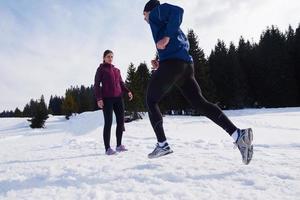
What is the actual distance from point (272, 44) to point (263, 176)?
5530cm

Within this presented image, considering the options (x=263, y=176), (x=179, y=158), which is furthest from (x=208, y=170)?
(x=179, y=158)

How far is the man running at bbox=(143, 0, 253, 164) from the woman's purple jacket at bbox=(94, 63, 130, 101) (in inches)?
117

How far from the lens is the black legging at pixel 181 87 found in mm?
4438

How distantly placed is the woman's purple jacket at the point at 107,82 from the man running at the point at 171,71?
2978 mm

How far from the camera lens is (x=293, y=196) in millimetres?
2980

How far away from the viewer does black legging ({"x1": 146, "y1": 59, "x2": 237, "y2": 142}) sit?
14.6ft

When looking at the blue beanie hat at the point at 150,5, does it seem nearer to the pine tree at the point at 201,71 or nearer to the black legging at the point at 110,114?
the black legging at the point at 110,114

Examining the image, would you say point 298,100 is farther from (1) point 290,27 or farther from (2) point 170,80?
(2) point 170,80

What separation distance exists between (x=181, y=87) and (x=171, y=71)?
0.35m

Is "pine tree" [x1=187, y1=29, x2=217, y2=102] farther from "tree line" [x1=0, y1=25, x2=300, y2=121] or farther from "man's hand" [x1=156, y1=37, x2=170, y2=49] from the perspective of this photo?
"man's hand" [x1=156, y1=37, x2=170, y2=49]

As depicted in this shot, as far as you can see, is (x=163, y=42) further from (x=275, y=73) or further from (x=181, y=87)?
(x=275, y=73)

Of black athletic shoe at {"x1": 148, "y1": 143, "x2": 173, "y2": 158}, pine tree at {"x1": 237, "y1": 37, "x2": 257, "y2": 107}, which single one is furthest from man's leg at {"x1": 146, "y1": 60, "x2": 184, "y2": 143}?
pine tree at {"x1": 237, "y1": 37, "x2": 257, "y2": 107}

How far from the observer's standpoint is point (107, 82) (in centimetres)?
762

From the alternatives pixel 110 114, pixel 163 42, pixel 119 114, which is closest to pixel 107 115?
pixel 110 114
